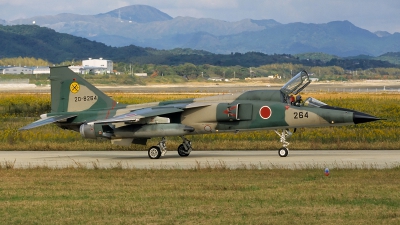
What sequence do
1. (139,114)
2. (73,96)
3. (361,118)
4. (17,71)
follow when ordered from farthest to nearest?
(17,71) < (73,96) < (139,114) < (361,118)

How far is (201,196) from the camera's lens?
13250mm

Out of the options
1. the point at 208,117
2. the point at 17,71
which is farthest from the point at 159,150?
the point at 17,71

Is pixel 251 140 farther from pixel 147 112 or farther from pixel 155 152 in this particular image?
pixel 147 112

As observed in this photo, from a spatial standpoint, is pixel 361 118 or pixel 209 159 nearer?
pixel 361 118

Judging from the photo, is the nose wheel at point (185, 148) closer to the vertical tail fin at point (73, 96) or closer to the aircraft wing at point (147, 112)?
the aircraft wing at point (147, 112)

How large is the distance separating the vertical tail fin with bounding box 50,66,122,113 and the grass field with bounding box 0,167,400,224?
5485mm

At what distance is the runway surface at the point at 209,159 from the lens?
19.9 m

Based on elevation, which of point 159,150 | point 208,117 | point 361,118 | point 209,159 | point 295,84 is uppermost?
point 295,84

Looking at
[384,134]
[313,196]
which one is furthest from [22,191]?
[384,134]

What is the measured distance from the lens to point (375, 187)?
14445 mm

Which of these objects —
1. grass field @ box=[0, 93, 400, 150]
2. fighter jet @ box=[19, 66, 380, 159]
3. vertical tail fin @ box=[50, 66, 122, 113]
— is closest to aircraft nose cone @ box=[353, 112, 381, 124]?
fighter jet @ box=[19, 66, 380, 159]

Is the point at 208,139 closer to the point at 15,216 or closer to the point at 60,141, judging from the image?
the point at 60,141

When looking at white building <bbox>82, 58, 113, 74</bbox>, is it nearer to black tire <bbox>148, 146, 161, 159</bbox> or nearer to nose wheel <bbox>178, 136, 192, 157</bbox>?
nose wheel <bbox>178, 136, 192, 157</bbox>

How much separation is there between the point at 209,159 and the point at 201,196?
8802mm
